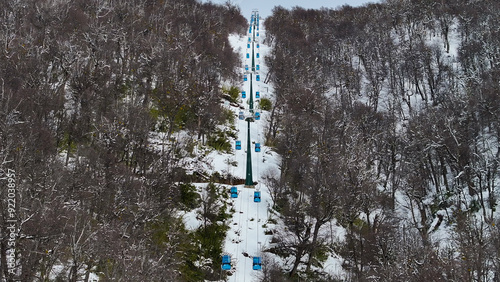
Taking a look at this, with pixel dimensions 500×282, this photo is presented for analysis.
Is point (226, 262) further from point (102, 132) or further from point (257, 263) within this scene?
point (102, 132)

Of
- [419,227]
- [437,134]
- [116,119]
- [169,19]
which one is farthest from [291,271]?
[169,19]

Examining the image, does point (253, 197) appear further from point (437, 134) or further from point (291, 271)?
point (437, 134)

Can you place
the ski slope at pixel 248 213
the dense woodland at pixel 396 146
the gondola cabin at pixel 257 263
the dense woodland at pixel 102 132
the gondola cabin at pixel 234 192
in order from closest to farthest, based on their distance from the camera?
1. the dense woodland at pixel 102 132
2. the gondola cabin at pixel 257 263
3. the dense woodland at pixel 396 146
4. the ski slope at pixel 248 213
5. the gondola cabin at pixel 234 192

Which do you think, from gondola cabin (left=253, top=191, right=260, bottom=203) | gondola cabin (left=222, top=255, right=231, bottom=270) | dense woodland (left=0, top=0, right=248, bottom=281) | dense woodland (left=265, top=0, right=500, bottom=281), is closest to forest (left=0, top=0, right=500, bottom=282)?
dense woodland (left=0, top=0, right=248, bottom=281)

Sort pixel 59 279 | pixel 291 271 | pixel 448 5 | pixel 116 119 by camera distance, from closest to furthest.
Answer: pixel 59 279
pixel 291 271
pixel 116 119
pixel 448 5

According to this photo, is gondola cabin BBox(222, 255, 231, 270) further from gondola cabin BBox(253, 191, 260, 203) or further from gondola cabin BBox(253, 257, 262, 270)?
gondola cabin BBox(253, 191, 260, 203)

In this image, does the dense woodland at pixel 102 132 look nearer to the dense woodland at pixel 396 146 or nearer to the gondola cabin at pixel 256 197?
the gondola cabin at pixel 256 197

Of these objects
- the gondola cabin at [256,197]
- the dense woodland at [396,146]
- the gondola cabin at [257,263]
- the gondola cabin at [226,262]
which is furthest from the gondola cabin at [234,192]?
the gondola cabin at [257,263]
